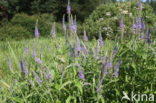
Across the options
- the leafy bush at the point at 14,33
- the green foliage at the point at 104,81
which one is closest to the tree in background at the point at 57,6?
the leafy bush at the point at 14,33

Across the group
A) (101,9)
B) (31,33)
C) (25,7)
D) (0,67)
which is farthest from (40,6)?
(0,67)

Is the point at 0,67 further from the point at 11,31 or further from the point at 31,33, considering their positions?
the point at 31,33

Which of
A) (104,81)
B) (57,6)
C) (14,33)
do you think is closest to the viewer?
(104,81)

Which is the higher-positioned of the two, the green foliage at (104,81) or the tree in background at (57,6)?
the green foliage at (104,81)

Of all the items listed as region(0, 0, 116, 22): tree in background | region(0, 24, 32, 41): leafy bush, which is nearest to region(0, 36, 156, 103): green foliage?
region(0, 24, 32, 41): leafy bush

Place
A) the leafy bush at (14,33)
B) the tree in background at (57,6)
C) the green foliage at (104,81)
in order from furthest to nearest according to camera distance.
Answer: the tree in background at (57,6)
the leafy bush at (14,33)
the green foliage at (104,81)

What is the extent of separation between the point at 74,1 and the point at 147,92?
83.2 ft

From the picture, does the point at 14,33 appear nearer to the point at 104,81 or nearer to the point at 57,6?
the point at 104,81

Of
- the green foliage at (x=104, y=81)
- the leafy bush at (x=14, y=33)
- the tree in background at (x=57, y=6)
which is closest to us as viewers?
the green foliage at (x=104, y=81)

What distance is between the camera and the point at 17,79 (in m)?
2.38

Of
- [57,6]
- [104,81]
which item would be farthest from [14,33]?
[57,6]

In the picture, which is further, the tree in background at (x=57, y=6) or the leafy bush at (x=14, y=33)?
the tree in background at (x=57, y=6)

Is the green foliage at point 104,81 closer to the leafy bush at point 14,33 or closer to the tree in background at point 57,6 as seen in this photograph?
the leafy bush at point 14,33

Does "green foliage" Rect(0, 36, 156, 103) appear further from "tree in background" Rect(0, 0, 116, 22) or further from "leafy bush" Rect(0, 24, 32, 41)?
"tree in background" Rect(0, 0, 116, 22)
